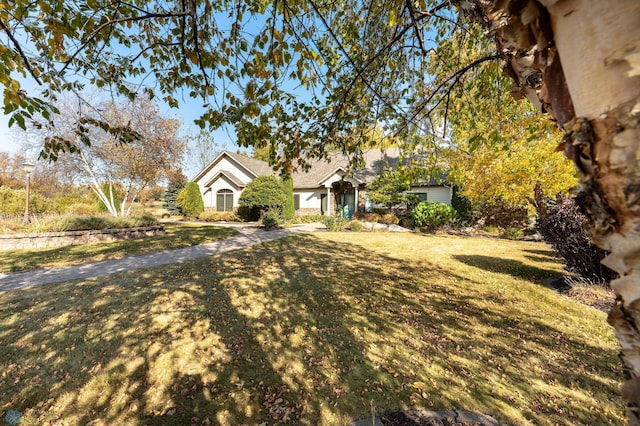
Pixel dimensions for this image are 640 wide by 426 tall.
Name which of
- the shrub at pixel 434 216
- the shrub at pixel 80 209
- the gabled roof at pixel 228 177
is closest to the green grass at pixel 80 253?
the shrub at pixel 80 209

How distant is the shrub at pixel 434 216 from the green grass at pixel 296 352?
10.2 metres

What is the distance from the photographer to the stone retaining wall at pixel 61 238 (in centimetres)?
1017

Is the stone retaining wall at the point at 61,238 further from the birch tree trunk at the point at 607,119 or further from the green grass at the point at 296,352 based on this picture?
the birch tree trunk at the point at 607,119

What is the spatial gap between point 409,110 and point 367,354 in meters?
3.68

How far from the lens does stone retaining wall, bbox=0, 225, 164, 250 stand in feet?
33.4

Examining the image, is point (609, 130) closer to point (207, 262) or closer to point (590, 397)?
point (590, 397)

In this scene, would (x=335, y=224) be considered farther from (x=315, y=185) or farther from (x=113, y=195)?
(x=113, y=195)

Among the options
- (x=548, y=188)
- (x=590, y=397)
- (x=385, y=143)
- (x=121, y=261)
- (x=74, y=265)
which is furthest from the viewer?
(x=548, y=188)

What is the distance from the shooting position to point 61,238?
1096 centimetres

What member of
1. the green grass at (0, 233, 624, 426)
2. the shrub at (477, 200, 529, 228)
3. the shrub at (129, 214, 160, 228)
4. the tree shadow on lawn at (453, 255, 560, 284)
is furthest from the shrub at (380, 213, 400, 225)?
the shrub at (129, 214, 160, 228)

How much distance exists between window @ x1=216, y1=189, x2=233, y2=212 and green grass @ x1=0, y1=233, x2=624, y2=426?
20240mm

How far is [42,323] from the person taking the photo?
4215mm

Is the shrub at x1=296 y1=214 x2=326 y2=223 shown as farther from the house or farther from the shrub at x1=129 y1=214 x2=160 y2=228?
the shrub at x1=129 y1=214 x2=160 y2=228

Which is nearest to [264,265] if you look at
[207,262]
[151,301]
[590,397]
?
[207,262]
